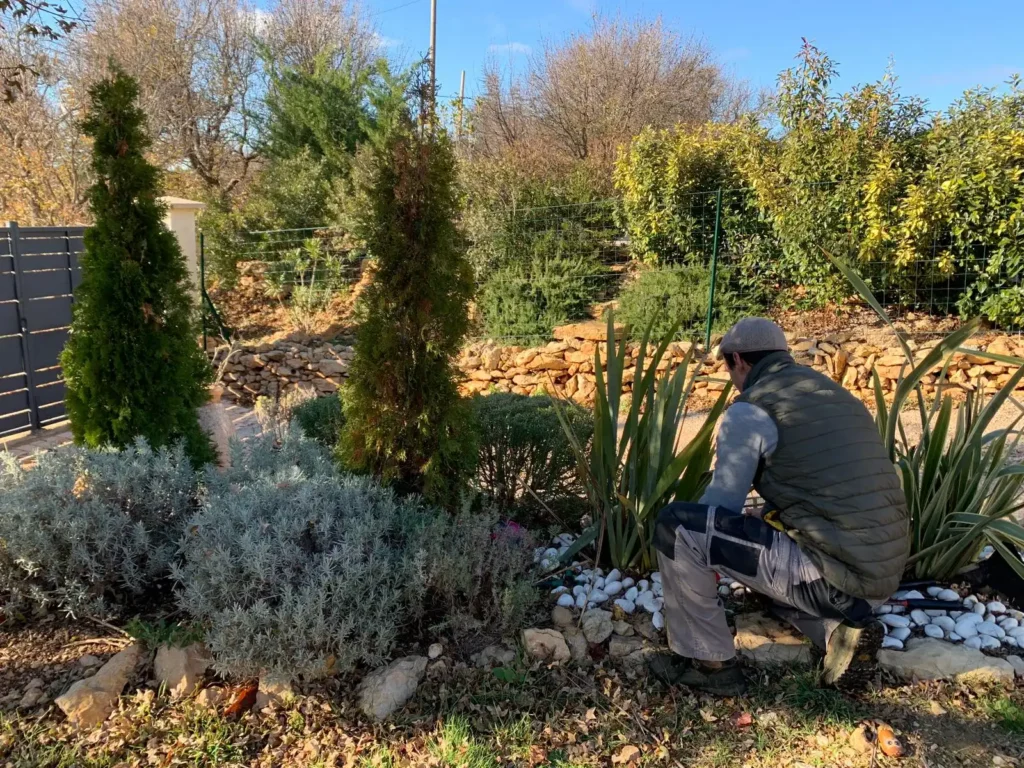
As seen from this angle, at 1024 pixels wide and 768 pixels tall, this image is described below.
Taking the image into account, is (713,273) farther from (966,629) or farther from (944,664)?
(944,664)

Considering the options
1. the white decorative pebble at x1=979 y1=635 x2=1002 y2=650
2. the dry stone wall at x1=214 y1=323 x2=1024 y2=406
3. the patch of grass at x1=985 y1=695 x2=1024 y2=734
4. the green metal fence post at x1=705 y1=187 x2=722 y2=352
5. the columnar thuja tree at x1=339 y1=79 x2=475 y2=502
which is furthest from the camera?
the green metal fence post at x1=705 y1=187 x2=722 y2=352

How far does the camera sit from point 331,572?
251 cm

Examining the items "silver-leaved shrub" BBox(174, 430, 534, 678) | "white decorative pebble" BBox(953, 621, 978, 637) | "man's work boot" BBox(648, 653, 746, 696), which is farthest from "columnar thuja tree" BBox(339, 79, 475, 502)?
"white decorative pebble" BBox(953, 621, 978, 637)

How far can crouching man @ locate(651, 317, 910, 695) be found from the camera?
2264mm

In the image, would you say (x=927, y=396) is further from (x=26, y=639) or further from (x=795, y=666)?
(x=26, y=639)

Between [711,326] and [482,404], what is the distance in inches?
193

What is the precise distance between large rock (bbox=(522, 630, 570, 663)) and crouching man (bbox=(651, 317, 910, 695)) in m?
0.37

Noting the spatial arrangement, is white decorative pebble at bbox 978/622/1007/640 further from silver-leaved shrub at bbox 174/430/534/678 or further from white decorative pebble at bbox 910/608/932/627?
silver-leaved shrub at bbox 174/430/534/678

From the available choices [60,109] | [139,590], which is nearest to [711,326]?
[139,590]

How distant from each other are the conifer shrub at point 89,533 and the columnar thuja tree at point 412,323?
84 cm

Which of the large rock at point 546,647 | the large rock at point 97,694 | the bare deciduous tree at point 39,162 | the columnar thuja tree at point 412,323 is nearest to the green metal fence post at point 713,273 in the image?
the columnar thuja tree at point 412,323

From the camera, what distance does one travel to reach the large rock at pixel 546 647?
2.58 meters

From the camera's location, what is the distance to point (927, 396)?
22.3ft

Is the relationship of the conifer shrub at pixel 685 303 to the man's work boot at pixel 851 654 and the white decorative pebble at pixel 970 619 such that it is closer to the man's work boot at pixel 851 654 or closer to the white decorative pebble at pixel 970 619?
the white decorative pebble at pixel 970 619
